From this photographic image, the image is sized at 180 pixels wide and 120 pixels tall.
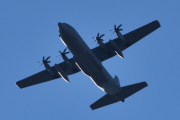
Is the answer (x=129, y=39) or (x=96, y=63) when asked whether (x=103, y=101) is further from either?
(x=129, y=39)

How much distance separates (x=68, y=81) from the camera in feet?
164

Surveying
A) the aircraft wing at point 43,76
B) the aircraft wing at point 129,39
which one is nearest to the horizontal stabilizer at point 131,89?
the aircraft wing at point 129,39

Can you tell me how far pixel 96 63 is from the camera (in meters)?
46.5

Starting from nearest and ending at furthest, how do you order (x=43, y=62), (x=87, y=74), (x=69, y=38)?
(x=69, y=38), (x=87, y=74), (x=43, y=62)

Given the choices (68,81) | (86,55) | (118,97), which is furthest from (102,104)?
(86,55)

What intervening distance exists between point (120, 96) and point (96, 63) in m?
7.53

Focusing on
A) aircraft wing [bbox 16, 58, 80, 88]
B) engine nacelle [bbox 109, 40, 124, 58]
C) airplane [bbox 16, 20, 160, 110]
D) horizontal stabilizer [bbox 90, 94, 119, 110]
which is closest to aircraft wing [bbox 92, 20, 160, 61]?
airplane [bbox 16, 20, 160, 110]

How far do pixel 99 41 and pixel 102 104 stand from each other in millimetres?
9807

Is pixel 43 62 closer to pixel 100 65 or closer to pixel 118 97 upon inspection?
pixel 100 65

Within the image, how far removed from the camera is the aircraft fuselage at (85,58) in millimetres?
44737

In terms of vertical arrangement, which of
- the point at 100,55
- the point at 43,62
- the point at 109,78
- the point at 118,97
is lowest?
the point at 118,97

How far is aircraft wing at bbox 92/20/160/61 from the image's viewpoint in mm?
48656

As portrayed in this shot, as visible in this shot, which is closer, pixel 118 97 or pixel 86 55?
pixel 86 55

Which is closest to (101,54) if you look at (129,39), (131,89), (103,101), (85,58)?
(129,39)
